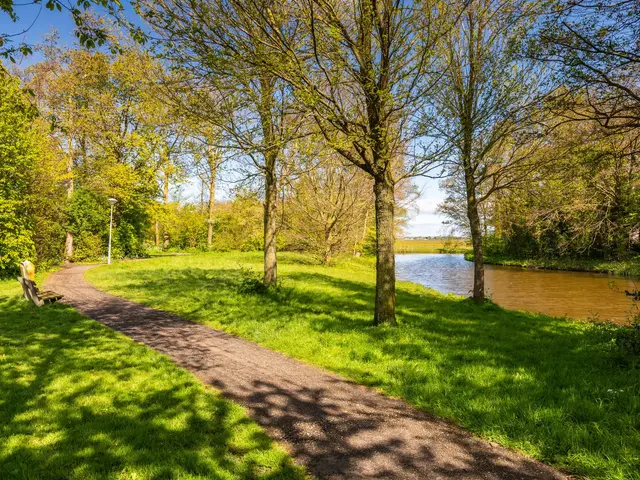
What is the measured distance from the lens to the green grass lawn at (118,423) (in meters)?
3.71

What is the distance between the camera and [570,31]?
21.8ft

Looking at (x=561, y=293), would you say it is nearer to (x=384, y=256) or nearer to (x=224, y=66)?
(x=384, y=256)

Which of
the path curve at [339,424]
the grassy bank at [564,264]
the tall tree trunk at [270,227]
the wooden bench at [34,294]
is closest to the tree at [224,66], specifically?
the tall tree trunk at [270,227]

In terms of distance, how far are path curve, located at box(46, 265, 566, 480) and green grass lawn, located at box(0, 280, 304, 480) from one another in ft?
1.16

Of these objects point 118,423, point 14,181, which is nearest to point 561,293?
point 118,423

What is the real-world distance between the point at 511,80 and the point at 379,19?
6172 mm

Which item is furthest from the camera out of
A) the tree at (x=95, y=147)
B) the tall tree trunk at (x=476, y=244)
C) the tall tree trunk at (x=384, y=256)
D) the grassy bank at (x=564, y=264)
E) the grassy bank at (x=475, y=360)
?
the grassy bank at (x=564, y=264)

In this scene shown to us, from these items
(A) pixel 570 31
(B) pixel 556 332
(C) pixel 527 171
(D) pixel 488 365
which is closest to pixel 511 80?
(C) pixel 527 171

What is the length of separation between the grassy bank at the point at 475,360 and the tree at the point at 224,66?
12.6 feet

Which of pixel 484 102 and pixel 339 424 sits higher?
pixel 484 102

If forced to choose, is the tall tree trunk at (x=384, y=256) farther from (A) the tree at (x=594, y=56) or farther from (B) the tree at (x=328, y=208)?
(B) the tree at (x=328, y=208)

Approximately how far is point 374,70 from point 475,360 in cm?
667

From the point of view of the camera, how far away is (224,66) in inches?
322

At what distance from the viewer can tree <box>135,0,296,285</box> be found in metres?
8.02
